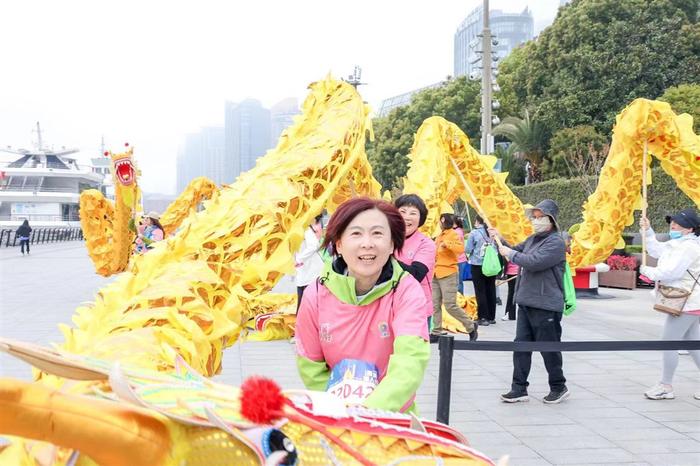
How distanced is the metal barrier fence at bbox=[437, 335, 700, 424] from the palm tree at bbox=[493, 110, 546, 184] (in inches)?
874

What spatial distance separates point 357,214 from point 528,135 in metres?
24.2

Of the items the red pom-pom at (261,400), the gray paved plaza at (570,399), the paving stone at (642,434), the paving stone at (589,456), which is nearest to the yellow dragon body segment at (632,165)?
the gray paved plaza at (570,399)

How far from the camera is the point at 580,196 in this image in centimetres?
1983

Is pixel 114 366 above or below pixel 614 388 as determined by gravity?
above

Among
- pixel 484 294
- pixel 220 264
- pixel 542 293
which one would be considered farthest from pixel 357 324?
pixel 484 294

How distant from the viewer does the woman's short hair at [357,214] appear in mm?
2014

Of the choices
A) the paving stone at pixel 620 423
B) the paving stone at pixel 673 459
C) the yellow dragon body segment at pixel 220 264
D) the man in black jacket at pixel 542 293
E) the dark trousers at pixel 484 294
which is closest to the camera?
the yellow dragon body segment at pixel 220 264

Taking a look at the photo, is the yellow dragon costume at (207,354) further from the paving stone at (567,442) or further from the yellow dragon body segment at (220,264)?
the paving stone at (567,442)

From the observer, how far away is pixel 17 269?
16312 mm

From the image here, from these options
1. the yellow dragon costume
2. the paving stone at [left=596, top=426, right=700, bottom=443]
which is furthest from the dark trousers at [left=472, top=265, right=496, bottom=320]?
the paving stone at [left=596, top=426, right=700, bottom=443]

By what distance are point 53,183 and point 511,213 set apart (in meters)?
60.6

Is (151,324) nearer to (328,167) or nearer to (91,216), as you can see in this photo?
(328,167)

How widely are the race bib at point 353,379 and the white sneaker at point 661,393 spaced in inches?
159

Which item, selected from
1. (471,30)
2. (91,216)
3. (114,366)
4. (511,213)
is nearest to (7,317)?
(91,216)
